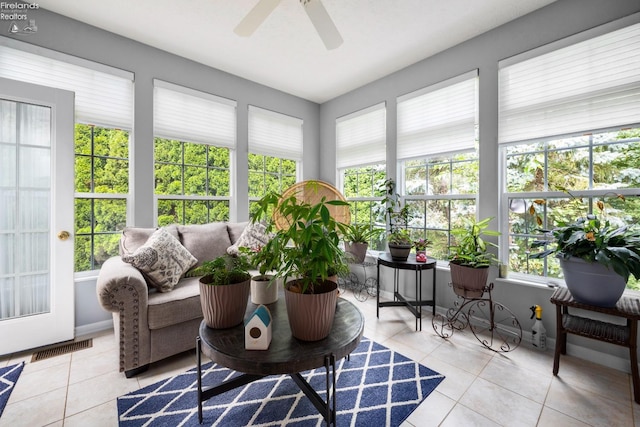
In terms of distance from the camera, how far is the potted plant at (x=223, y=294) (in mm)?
1235

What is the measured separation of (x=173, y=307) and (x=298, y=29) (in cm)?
256

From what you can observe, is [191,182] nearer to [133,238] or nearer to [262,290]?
[133,238]

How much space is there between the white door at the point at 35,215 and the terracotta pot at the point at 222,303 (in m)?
1.87

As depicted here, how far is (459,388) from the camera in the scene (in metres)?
1.68

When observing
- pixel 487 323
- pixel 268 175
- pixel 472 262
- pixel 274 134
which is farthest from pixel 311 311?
pixel 274 134

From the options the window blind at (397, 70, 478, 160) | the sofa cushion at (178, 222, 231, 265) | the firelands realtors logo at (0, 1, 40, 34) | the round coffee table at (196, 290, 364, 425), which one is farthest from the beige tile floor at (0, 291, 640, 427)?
the firelands realtors logo at (0, 1, 40, 34)

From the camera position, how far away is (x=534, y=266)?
2.38 meters

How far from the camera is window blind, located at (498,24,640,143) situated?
189 centimetres

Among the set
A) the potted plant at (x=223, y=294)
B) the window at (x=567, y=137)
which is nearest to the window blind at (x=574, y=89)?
the window at (x=567, y=137)

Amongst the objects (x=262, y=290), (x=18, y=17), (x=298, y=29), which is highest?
(x=298, y=29)

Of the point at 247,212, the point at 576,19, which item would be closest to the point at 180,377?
the point at 247,212

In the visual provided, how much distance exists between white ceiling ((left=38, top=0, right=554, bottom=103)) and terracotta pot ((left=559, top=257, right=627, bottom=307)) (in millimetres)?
2054

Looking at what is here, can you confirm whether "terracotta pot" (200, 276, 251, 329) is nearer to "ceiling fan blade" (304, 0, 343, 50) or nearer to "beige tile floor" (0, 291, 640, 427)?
"beige tile floor" (0, 291, 640, 427)

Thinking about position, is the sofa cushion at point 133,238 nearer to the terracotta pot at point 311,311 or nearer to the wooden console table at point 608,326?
the terracotta pot at point 311,311
